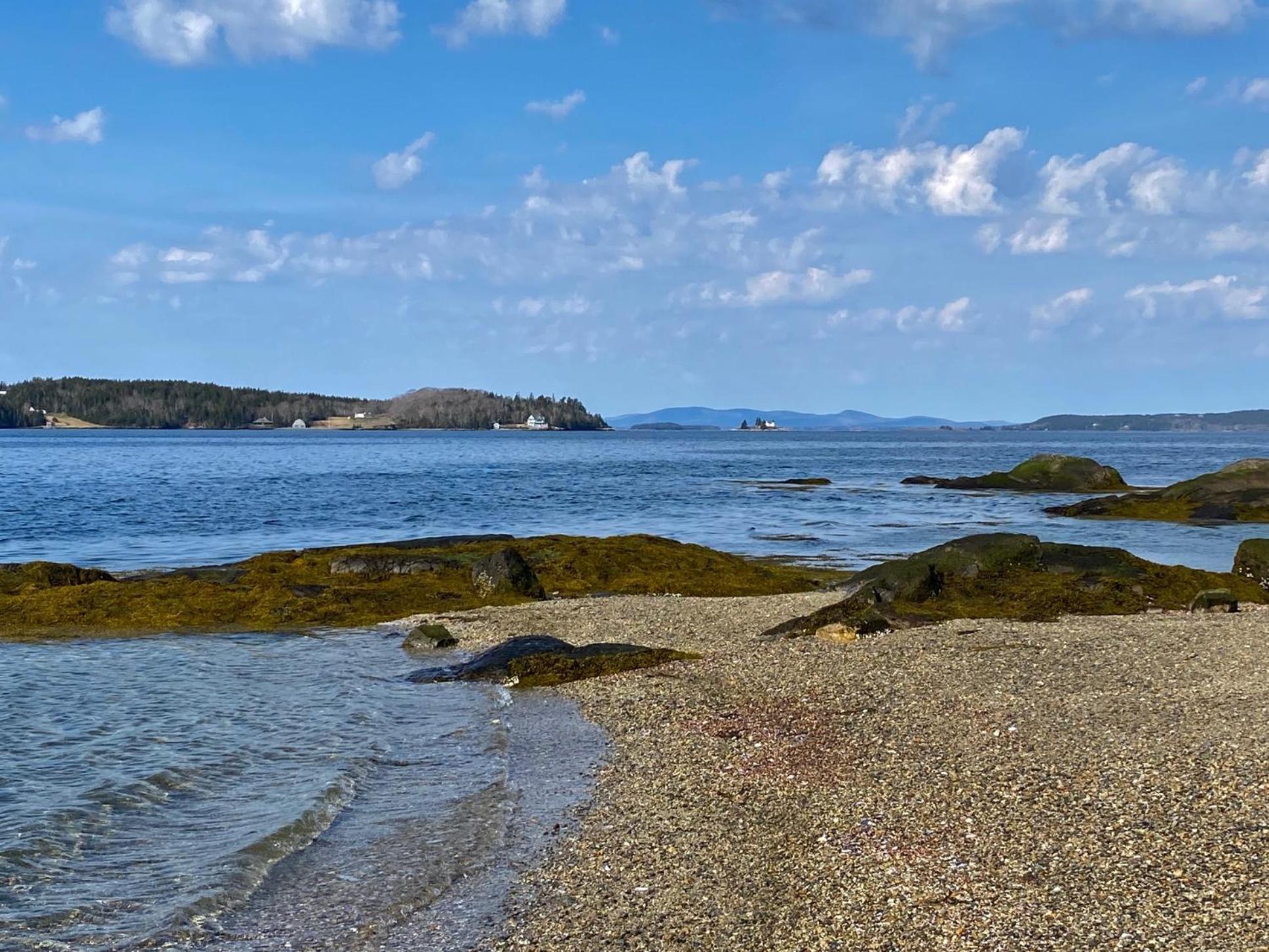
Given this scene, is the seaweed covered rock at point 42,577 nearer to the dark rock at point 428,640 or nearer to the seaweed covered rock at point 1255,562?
the dark rock at point 428,640

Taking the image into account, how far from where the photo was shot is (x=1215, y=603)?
24.1 m

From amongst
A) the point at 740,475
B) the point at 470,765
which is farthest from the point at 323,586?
the point at 740,475

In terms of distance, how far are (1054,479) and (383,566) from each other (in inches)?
2240

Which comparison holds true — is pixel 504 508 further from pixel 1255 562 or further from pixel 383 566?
pixel 1255 562

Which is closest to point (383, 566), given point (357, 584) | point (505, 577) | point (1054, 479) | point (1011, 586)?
point (357, 584)

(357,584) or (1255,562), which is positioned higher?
(1255,562)

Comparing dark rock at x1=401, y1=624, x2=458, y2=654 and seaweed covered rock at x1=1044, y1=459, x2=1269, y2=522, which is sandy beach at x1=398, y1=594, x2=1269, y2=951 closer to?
dark rock at x1=401, y1=624, x2=458, y2=654

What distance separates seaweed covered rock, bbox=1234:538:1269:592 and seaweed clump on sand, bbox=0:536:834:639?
1112 cm

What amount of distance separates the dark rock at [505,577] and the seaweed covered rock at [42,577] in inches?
397

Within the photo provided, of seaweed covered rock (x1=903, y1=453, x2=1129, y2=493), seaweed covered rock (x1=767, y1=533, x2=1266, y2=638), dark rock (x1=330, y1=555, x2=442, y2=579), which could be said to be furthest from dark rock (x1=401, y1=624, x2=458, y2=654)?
seaweed covered rock (x1=903, y1=453, x2=1129, y2=493)

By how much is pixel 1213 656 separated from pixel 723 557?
61.9 ft

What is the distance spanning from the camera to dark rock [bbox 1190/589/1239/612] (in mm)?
24000

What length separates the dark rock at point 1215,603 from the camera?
2400cm

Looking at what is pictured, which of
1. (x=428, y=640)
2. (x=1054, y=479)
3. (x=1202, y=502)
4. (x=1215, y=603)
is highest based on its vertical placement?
(x=1054, y=479)
